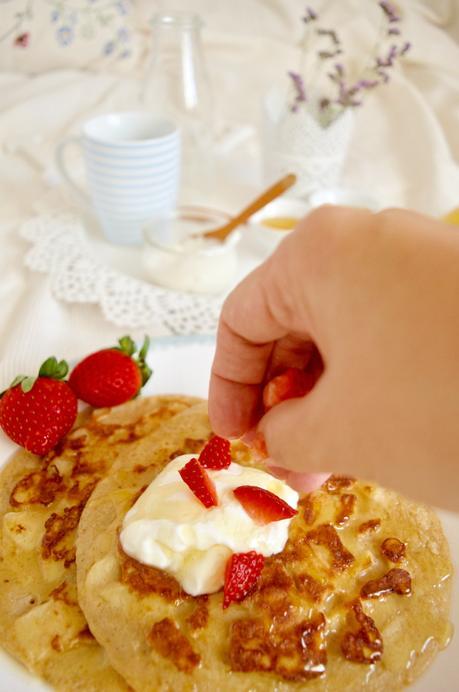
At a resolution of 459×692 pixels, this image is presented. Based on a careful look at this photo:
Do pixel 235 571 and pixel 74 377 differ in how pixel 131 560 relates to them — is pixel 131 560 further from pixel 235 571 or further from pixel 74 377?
pixel 74 377

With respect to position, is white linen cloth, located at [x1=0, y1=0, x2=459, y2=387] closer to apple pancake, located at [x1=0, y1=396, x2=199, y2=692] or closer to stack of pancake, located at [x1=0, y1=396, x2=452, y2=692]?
apple pancake, located at [x1=0, y1=396, x2=199, y2=692]

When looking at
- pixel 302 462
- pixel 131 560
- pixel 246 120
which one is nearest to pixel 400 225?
pixel 302 462

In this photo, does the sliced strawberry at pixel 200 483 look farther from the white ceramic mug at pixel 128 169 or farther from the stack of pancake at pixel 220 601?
the white ceramic mug at pixel 128 169

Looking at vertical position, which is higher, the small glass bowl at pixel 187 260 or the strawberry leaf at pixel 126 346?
the strawberry leaf at pixel 126 346

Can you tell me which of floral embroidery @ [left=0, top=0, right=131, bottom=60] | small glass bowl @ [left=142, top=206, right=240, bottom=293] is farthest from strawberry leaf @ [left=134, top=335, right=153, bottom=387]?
floral embroidery @ [left=0, top=0, right=131, bottom=60]

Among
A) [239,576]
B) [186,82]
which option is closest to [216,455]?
[239,576]

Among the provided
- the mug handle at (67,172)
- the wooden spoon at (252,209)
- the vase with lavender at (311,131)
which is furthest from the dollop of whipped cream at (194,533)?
the vase with lavender at (311,131)
